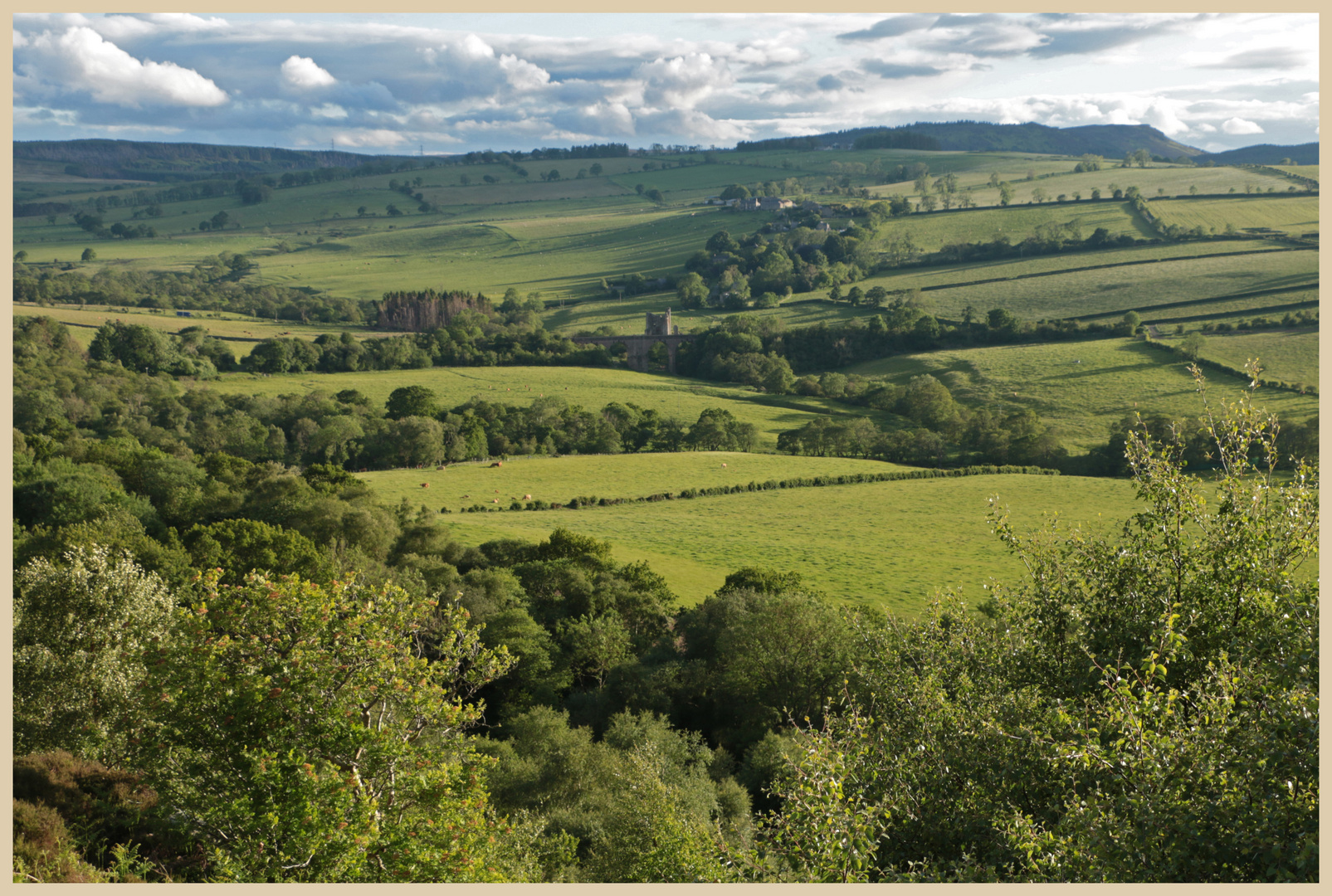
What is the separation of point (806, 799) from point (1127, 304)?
426 feet

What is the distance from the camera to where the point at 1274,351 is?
318 feet

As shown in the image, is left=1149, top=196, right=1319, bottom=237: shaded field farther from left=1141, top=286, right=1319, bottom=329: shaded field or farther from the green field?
left=1141, top=286, right=1319, bottom=329: shaded field

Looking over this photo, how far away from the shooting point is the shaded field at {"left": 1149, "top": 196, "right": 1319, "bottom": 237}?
148 m

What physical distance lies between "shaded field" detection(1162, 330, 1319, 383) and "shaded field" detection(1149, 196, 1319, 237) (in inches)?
1980

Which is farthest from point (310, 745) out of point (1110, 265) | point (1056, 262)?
point (1056, 262)

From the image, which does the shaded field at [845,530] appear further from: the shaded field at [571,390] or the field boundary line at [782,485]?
the shaded field at [571,390]

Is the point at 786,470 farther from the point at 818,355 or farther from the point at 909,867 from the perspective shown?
the point at 909,867

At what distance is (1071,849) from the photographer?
9.27 meters

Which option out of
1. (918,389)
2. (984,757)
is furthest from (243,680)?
(918,389)

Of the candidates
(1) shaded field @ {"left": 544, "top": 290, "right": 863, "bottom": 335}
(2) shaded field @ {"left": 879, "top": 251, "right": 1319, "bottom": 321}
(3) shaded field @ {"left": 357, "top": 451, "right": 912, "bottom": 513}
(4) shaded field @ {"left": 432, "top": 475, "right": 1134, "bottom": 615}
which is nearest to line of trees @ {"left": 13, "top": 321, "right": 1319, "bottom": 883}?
(4) shaded field @ {"left": 432, "top": 475, "right": 1134, "bottom": 615}

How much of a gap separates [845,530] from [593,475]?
22174 mm

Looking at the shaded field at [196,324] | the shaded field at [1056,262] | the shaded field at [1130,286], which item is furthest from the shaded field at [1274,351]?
the shaded field at [196,324]

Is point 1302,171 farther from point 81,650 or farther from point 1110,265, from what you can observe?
point 81,650

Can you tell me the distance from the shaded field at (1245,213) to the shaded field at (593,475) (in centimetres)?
10789
